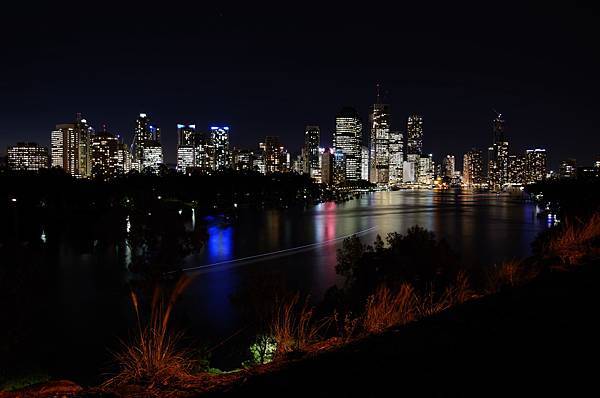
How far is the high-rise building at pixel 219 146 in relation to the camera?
180000 millimetres

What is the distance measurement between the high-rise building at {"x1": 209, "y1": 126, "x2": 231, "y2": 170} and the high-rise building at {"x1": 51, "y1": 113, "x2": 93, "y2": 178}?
41.0 metres

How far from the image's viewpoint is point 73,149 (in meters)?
155

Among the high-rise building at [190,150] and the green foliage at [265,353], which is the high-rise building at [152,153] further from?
the green foliage at [265,353]

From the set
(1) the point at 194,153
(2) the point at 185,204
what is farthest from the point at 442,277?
(1) the point at 194,153

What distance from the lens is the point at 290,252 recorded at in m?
33.7

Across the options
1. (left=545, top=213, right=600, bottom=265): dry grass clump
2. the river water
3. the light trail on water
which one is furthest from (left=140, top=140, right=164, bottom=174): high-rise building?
(left=545, top=213, right=600, bottom=265): dry grass clump

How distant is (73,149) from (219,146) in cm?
4965

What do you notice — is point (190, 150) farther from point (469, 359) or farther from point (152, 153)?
point (469, 359)

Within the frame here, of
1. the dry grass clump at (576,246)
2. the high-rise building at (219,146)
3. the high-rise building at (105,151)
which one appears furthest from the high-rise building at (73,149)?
the dry grass clump at (576,246)

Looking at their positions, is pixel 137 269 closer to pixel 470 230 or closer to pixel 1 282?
pixel 1 282

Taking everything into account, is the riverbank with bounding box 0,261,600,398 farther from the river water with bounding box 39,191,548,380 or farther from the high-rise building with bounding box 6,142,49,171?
the high-rise building with bounding box 6,142,49,171

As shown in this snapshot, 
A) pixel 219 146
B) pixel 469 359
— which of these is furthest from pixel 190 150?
pixel 469 359

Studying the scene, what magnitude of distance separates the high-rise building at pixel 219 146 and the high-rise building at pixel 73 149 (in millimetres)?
41040

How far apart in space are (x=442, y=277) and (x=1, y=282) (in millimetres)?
12071
